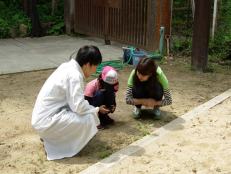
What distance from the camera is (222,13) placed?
36.6 ft

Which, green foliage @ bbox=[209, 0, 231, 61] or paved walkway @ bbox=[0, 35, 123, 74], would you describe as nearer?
paved walkway @ bbox=[0, 35, 123, 74]

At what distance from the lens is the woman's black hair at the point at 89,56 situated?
4.11 m

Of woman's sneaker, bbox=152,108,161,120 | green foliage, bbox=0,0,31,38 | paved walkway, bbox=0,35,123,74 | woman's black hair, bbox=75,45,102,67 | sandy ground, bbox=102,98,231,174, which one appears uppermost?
woman's black hair, bbox=75,45,102,67

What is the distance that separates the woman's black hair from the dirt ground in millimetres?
882

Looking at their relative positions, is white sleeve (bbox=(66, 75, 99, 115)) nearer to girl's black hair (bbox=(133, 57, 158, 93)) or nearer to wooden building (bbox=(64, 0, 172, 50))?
girl's black hair (bbox=(133, 57, 158, 93))

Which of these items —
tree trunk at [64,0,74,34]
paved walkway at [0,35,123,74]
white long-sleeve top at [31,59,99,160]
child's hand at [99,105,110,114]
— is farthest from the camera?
tree trunk at [64,0,74,34]

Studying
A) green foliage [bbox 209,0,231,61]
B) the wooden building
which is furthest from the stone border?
the wooden building

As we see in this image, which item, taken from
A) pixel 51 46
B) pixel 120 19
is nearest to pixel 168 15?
pixel 120 19

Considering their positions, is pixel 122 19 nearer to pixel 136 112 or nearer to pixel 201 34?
pixel 201 34

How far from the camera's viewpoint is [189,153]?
432cm

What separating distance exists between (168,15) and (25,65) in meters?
2.87

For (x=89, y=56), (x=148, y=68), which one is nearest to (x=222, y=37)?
(x=148, y=68)

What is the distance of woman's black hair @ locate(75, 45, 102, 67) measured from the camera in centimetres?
411

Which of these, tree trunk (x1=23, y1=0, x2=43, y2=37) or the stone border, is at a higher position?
tree trunk (x1=23, y1=0, x2=43, y2=37)
